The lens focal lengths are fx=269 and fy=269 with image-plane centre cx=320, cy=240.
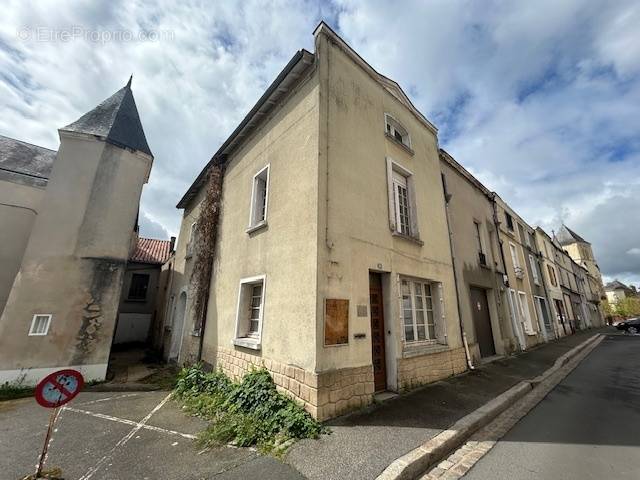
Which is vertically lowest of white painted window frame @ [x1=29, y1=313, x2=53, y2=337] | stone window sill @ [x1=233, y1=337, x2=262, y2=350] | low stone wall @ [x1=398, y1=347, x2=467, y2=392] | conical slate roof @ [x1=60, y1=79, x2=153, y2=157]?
low stone wall @ [x1=398, y1=347, x2=467, y2=392]

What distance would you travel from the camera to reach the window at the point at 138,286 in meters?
16.0

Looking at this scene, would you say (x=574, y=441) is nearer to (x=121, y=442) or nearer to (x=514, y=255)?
(x=121, y=442)

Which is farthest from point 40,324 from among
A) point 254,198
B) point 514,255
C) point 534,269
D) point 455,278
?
point 534,269

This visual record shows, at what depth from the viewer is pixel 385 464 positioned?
3.05 m

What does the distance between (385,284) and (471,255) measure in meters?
5.63

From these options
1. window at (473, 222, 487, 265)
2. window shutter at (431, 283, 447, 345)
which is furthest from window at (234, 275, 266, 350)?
window at (473, 222, 487, 265)

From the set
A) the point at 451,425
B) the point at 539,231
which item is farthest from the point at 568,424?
the point at 539,231

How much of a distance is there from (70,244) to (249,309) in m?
5.67

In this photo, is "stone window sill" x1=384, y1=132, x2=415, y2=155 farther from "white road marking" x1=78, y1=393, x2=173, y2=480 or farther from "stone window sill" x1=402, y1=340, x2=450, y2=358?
"white road marking" x1=78, y1=393, x2=173, y2=480

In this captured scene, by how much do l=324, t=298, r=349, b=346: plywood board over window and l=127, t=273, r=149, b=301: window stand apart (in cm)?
1587

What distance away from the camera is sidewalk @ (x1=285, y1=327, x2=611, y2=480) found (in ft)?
10.1

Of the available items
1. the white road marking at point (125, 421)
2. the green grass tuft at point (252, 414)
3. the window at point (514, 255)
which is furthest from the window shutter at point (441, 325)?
the window at point (514, 255)

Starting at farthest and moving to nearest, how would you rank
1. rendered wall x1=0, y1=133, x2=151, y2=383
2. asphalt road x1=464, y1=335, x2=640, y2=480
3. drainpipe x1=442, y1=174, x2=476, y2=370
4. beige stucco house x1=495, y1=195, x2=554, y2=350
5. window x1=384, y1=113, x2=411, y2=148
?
beige stucco house x1=495, y1=195, x2=554, y2=350 < window x1=384, y1=113, x2=411, y2=148 < drainpipe x1=442, y1=174, x2=476, y2=370 < rendered wall x1=0, y1=133, x2=151, y2=383 < asphalt road x1=464, y1=335, x2=640, y2=480

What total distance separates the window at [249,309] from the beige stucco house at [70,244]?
4300 mm
